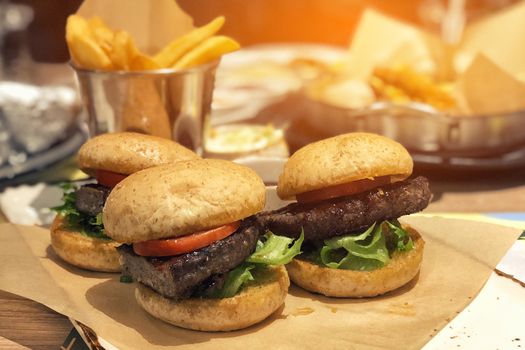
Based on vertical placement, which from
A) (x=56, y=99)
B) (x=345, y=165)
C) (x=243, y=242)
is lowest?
(x=56, y=99)

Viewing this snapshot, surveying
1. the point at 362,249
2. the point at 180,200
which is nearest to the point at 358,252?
the point at 362,249

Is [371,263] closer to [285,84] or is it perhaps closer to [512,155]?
[512,155]

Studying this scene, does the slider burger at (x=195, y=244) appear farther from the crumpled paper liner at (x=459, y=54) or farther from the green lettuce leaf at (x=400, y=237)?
the crumpled paper liner at (x=459, y=54)

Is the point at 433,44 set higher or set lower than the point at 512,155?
higher

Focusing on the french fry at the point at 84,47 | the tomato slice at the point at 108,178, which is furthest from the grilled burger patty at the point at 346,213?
the french fry at the point at 84,47

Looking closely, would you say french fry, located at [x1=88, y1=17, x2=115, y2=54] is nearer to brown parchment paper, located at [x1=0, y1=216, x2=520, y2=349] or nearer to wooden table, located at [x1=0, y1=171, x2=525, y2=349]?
brown parchment paper, located at [x1=0, y1=216, x2=520, y2=349]

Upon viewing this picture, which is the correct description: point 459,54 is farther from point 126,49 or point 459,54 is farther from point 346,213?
point 346,213

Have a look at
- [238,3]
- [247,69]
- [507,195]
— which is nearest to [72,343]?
[507,195]

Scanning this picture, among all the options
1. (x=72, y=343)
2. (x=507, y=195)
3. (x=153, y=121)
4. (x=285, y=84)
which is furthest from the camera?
(x=285, y=84)
